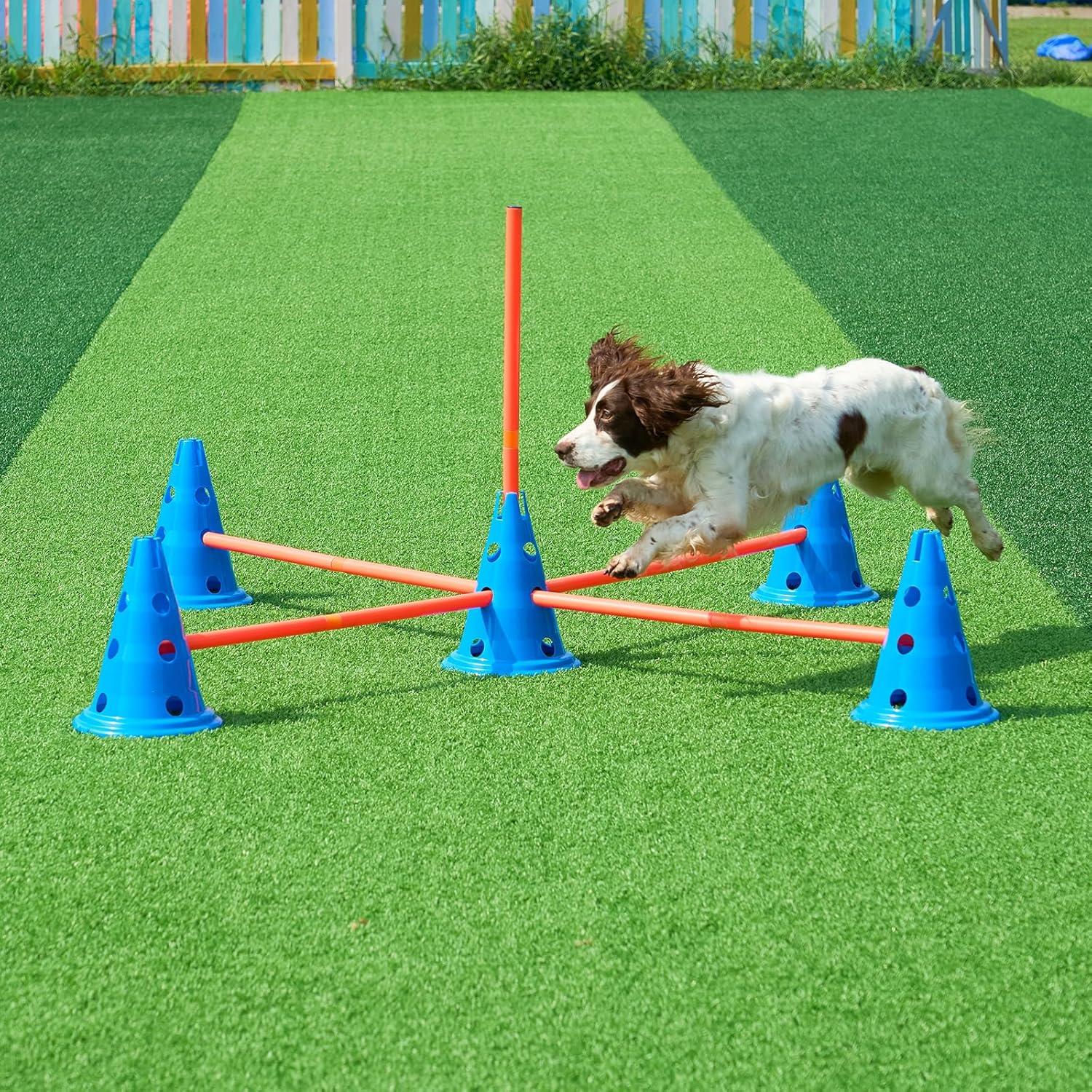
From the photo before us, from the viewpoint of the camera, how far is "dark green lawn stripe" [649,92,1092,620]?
7.05 meters

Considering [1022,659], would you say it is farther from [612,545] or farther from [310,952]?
[310,952]

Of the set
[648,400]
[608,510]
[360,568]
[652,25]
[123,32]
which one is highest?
[652,25]

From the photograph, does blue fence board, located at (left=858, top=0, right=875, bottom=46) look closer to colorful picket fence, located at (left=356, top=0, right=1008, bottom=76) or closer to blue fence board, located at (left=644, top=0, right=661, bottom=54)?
colorful picket fence, located at (left=356, top=0, right=1008, bottom=76)

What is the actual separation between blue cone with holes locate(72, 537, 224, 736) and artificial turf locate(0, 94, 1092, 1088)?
0.29 ft

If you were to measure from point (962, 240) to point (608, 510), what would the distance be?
6429mm

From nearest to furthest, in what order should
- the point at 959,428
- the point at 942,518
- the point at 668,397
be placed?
the point at 668,397 → the point at 959,428 → the point at 942,518

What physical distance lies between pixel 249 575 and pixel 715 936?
3.18 metres

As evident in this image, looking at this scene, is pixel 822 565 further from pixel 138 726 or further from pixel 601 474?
pixel 138 726

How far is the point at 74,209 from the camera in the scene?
11047mm

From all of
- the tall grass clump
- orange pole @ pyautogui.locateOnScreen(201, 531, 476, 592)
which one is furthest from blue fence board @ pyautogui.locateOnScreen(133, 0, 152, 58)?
orange pole @ pyautogui.locateOnScreen(201, 531, 476, 592)

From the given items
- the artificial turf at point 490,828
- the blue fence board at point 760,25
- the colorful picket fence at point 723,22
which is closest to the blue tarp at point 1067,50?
the colorful picket fence at point 723,22

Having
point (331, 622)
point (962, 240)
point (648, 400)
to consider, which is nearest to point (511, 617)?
point (331, 622)

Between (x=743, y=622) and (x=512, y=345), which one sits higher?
(x=512, y=345)

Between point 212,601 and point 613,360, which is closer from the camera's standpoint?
point 613,360
